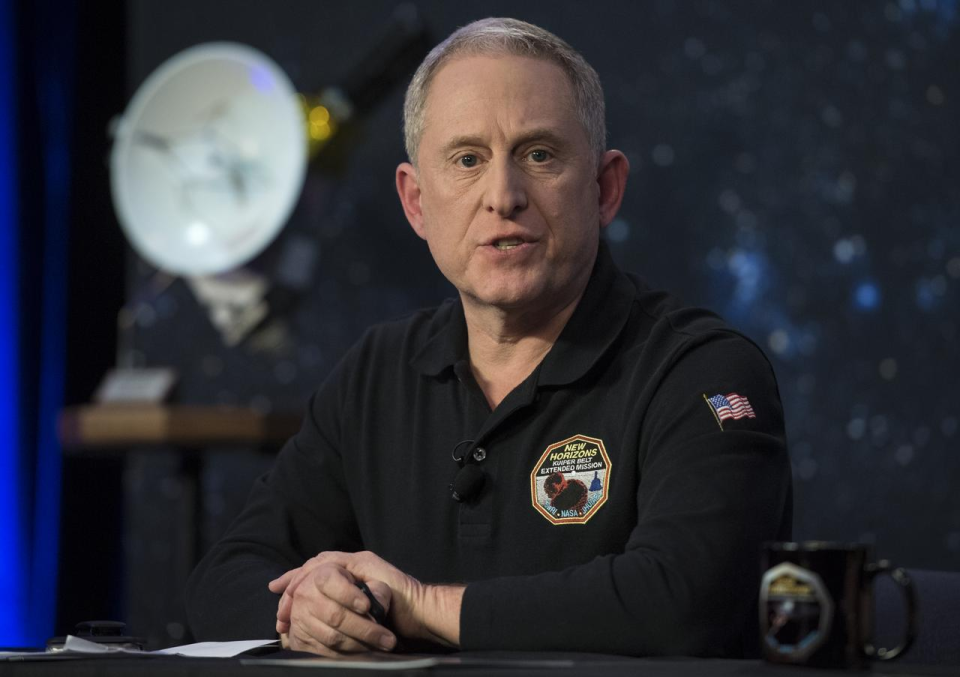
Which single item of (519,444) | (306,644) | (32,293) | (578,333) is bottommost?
(306,644)

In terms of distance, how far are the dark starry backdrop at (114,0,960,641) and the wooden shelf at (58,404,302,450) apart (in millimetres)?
A: 462

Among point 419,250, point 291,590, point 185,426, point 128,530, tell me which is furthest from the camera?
point 128,530

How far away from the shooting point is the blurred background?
2979mm

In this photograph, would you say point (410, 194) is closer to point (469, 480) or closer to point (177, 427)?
point (469, 480)

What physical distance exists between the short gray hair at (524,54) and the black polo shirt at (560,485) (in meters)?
0.20

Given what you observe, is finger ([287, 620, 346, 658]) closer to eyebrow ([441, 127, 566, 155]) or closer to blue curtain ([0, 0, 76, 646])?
eyebrow ([441, 127, 566, 155])

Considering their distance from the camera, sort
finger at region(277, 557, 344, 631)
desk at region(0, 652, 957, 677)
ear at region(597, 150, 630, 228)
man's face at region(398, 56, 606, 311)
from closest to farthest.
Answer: desk at region(0, 652, 957, 677), finger at region(277, 557, 344, 631), man's face at region(398, 56, 606, 311), ear at region(597, 150, 630, 228)

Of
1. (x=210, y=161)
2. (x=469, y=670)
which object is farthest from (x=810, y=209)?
(x=469, y=670)

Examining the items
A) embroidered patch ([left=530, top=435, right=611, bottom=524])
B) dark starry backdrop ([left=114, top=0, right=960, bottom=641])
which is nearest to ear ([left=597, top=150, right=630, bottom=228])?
embroidered patch ([left=530, top=435, right=611, bottom=524])

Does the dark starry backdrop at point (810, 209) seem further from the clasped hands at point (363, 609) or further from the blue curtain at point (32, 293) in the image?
the clasped hands at point (363, 609)

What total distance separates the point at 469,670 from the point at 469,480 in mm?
694

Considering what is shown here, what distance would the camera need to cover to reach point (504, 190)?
62.8 inches

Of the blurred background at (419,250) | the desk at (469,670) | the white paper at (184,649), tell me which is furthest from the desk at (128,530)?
the desk at (469,670)

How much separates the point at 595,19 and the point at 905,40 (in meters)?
0.82
